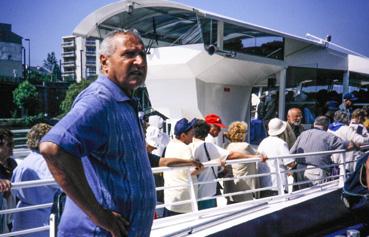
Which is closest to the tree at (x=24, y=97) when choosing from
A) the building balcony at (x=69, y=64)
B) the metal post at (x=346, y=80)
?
the metal post at (x=346, y=80)

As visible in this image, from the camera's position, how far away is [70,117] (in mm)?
1275

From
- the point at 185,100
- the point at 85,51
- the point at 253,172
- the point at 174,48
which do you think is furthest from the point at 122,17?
the point at 85,51

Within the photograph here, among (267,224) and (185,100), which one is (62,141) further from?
(185,100)

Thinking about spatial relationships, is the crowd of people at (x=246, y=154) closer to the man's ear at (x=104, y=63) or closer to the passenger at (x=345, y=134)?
the passenger at (x=345, y=134)

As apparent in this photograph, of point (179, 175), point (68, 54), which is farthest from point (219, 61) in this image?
point (68, 54)

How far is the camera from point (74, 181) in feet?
4.11

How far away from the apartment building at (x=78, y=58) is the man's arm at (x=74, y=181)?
11535 cm

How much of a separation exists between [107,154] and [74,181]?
0.17 m

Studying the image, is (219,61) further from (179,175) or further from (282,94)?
(179,175)

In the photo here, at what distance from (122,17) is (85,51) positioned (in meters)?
111

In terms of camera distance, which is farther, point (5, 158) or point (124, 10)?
point (124, 10)

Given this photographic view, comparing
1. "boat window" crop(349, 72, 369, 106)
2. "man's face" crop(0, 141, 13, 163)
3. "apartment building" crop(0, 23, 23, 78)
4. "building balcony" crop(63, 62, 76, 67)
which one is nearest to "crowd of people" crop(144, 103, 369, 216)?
"man's face" crop(0, 141, 13, 163)

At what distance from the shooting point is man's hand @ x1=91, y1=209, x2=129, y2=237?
51.3 inches

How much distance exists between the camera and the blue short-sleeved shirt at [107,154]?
1289mm
